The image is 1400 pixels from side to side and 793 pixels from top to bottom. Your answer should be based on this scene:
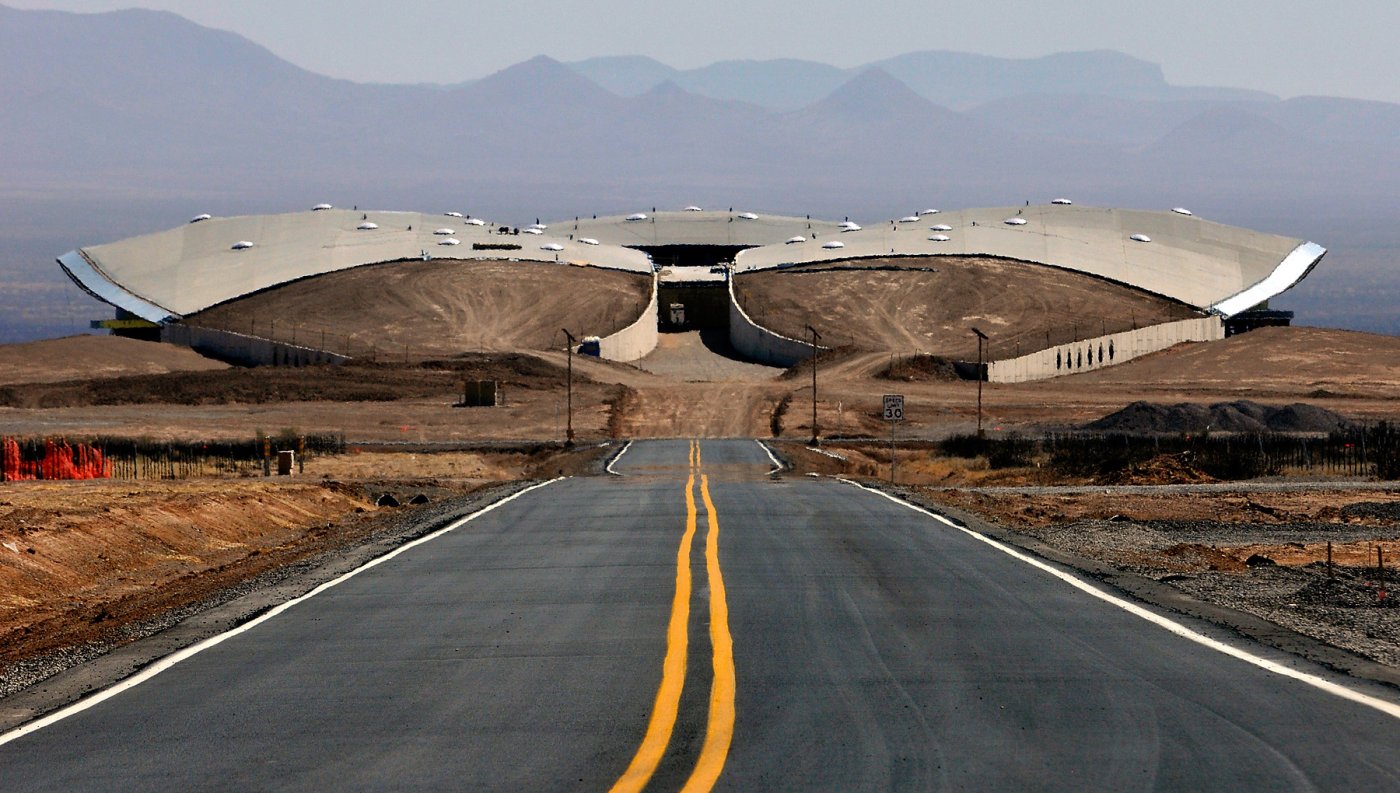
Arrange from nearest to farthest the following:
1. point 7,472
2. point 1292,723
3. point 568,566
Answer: point 1292,723 < point 568,566 < point 7,472

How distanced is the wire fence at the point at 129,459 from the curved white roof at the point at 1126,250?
8327cm

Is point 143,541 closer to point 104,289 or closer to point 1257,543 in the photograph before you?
point 1257,543

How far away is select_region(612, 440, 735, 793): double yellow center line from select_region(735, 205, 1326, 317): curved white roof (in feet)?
405

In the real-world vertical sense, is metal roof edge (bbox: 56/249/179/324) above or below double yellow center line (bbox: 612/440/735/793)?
above

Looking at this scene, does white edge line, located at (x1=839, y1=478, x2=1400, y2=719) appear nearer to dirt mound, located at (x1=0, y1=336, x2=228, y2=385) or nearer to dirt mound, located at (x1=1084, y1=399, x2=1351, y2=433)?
dirt mound, located at (x1=1084, y1=399, x2=1351, y2=433)

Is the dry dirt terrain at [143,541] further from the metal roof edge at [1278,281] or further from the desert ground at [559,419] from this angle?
the metal roof edge at [1278,281]

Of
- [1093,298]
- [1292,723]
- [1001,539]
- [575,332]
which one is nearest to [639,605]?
[1292,723]

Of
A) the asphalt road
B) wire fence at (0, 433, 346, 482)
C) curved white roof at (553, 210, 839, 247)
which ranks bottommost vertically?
wire fence at (0, 433, 346, 482)

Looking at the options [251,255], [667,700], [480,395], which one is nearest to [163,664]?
[667,700]

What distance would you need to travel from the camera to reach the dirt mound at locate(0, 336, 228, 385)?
336 ft

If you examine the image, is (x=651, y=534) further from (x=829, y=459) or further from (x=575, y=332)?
(x=575, y=332)

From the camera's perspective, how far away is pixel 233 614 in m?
15.2

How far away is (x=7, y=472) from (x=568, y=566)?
127ft

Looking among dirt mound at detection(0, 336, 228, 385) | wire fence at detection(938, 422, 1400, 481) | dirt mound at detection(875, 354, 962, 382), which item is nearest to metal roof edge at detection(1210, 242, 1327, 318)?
dirt mound at detection(875, 354, 962, 382)
